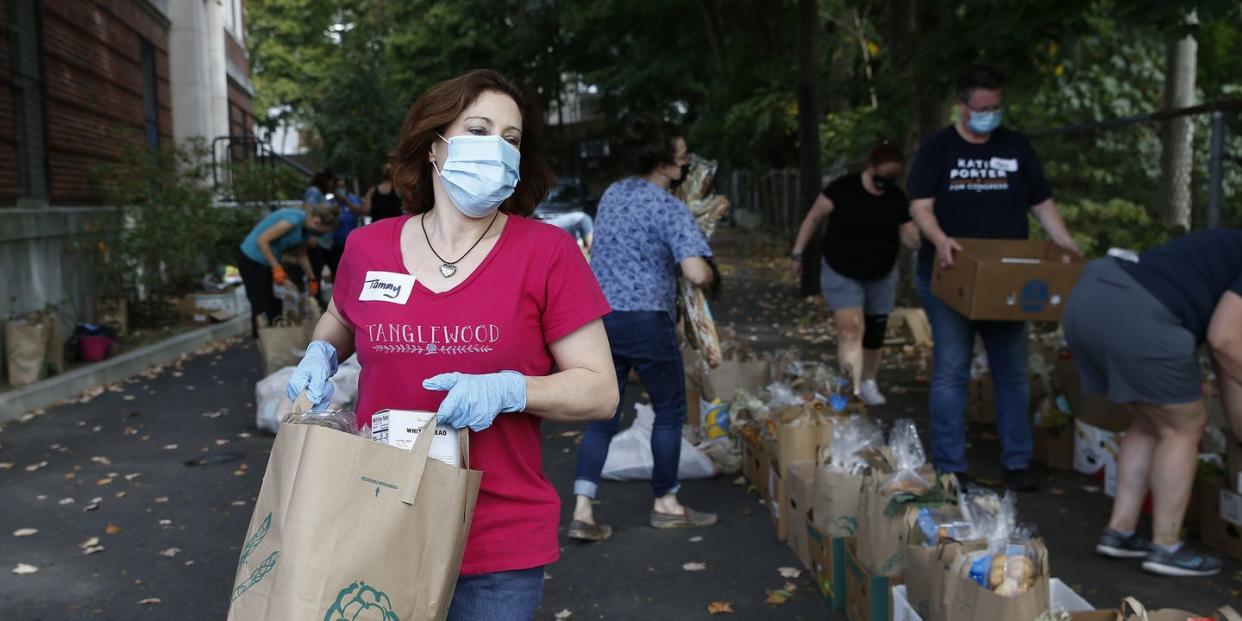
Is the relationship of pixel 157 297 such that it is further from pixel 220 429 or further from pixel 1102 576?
pixel 1102 576

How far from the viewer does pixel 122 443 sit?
8125mm

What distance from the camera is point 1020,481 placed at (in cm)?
621

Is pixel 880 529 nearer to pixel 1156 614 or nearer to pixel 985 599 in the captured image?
pixel 985 599

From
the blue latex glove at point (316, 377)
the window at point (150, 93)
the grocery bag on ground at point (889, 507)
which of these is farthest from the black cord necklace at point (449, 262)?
the window at point (150, 93)

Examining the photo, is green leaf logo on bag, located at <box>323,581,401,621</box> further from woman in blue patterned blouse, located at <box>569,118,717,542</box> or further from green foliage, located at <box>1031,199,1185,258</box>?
green foliage, located at <box>1031,199,1185,258</box>

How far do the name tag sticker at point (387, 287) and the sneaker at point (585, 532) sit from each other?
3.15m

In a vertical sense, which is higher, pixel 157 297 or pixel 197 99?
pixel 197 99

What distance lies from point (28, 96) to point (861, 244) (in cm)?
922

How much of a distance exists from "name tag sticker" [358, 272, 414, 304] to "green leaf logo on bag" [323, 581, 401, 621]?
64 cm

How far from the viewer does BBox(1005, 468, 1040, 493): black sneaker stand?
243 inches

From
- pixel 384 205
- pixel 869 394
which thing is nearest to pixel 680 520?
pixel 869 394

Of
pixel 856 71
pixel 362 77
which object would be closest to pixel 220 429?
pixel 856 71

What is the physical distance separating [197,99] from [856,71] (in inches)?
534

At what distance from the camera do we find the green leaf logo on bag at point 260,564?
7.12 ft
